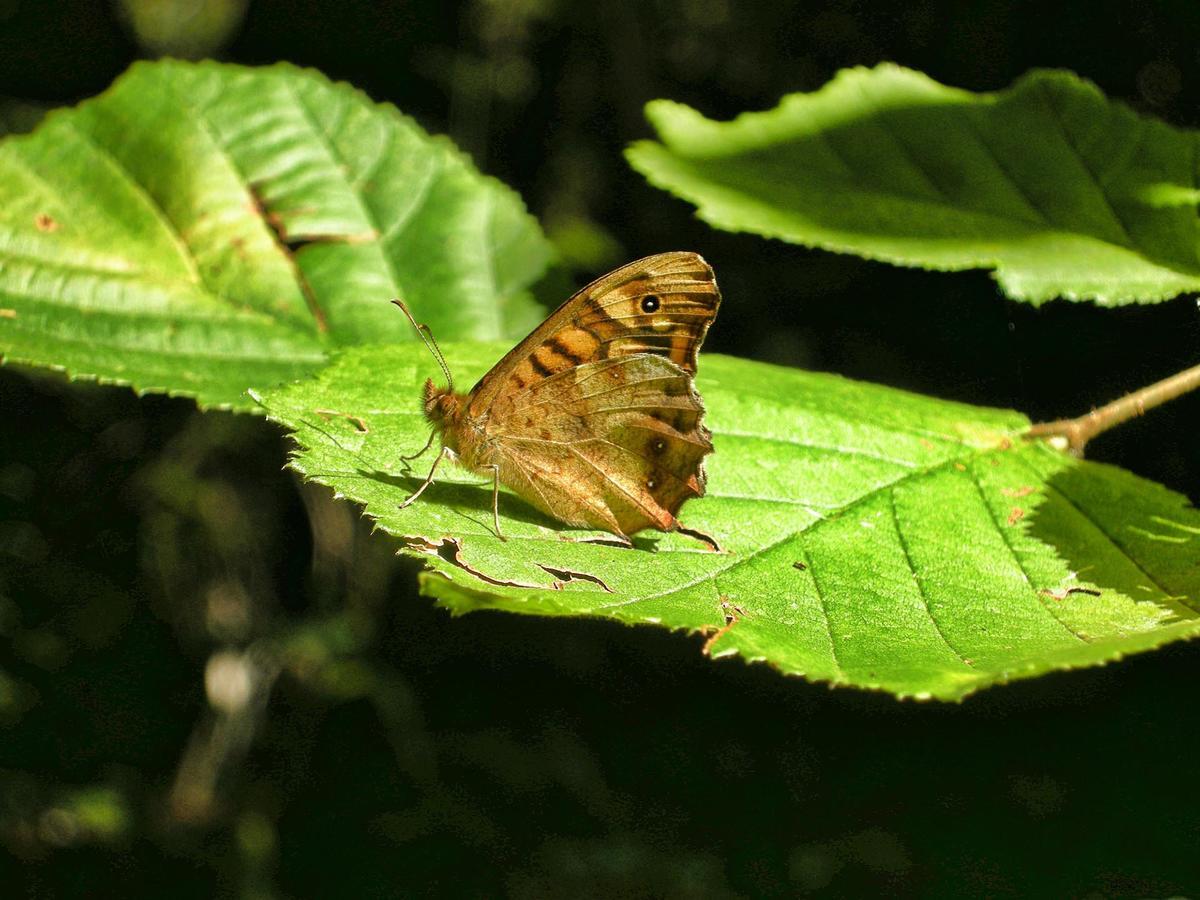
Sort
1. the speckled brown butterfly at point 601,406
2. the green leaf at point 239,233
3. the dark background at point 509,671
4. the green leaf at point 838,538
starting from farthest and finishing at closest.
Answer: the dark background at point 509,671, the green leaf at point 239,233, the speckled brown butterfly at point 601,406, the green leaf at point 838,538

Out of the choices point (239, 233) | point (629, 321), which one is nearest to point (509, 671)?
point (239, 233)

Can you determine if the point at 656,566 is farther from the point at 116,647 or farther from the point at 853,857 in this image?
the point at 116,647

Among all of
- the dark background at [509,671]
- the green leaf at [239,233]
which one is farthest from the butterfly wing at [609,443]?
the dark background at [509,671]

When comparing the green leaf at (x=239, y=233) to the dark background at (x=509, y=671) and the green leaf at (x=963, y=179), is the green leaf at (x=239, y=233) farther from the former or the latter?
the dark background at (x=509, y=671)

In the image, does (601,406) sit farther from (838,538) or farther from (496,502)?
(838,538)

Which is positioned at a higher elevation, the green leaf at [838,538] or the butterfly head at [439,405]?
the green leaf at [838,538]

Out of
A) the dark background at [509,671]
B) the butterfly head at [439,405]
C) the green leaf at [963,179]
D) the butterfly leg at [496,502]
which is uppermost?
the green leaf at [963,179]

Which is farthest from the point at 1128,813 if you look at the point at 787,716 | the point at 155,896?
the point at 155,896
